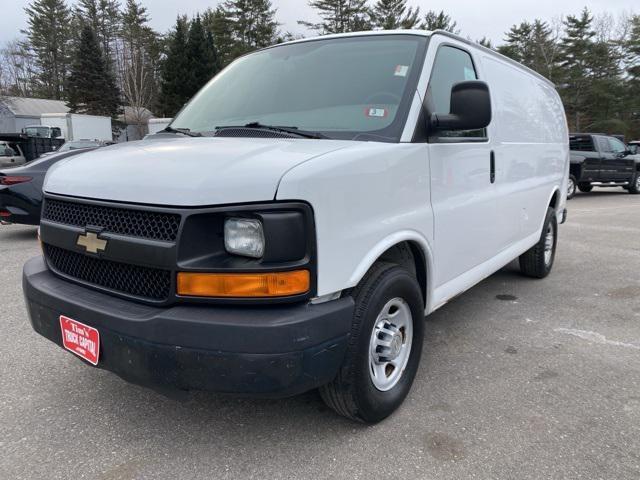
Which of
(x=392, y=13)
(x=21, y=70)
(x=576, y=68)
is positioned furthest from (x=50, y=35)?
(x=576, y=68)

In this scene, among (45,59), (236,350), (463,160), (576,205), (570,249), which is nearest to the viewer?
(236,350)

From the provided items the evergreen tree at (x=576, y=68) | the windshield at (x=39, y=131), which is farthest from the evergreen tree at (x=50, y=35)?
the evergreen tree at (x=576, y=68)

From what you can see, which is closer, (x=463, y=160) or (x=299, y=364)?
(x=299, y=364)

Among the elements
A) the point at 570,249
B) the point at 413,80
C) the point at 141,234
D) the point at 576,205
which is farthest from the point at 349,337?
the point at 576,205

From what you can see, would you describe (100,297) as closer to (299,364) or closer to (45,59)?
(299,364)

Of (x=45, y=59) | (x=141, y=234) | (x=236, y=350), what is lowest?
(x=236, y=350)

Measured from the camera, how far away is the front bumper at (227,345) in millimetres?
1866

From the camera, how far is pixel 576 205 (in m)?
13.5

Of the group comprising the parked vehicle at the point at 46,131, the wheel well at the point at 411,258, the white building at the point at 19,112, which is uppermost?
the white building at the point at 19,112

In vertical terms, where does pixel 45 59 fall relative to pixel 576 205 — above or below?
above

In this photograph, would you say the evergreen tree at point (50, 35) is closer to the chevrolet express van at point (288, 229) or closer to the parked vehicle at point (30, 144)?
the parked vehicle at point (30, 144)

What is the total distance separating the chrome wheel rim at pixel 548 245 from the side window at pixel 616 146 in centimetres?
1264

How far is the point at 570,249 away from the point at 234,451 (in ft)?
21.0

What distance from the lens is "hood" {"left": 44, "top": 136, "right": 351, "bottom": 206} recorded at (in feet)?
6.24
